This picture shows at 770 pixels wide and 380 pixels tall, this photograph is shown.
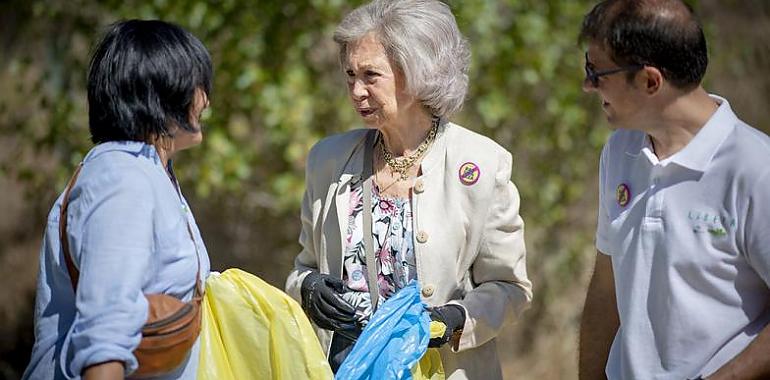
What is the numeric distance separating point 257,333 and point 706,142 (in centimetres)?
107

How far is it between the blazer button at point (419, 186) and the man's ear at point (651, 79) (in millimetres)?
740

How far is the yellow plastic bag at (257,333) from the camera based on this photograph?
2549 millimetres

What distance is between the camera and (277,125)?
209 inches

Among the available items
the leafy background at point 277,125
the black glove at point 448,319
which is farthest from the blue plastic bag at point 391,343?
the leafy background at point 277,125

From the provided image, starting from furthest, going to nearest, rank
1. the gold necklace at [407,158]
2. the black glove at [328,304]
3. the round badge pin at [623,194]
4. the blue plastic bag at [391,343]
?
the gold necklace at [407,158], the black glove at [328,304], the blue plastic bag at [391,343], the round badge pin at [623,194]

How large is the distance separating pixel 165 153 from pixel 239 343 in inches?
19.2

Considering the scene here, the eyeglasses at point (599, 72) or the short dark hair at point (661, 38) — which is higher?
the short dark hair at point (661, 38)

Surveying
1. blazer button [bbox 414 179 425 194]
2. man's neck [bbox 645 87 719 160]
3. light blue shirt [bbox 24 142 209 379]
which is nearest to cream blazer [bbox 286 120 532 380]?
blazer button [bbox 414 179 425 194]

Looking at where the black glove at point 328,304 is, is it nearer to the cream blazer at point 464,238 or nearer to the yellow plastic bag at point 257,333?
the cream blazer at point 464,238

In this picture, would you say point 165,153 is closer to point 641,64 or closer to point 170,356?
point 170,356

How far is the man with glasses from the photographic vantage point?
2.26 m

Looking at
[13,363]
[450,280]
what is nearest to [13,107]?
[13,363]

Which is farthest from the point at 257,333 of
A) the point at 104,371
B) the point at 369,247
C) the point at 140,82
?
the point at 140,82

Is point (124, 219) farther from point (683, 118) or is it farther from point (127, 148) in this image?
point (683, 118)
